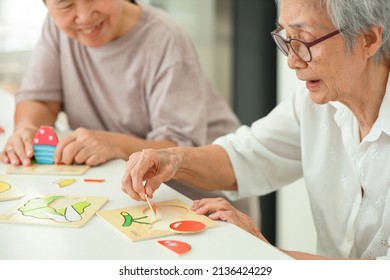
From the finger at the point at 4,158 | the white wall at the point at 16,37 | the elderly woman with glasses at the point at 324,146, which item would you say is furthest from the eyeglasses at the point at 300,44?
the white wall at the point at 16,37

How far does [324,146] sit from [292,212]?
3.48ft

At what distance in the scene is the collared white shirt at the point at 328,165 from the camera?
1052 mm

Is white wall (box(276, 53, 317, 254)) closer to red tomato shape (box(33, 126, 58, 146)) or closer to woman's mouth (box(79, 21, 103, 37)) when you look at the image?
woman's mouth (box(79, 21, 103, 37))

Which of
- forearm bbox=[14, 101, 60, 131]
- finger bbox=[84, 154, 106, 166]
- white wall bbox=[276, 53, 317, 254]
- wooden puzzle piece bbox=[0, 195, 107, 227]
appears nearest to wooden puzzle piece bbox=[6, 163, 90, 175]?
finger bbox=[84, 154, 106, 166]

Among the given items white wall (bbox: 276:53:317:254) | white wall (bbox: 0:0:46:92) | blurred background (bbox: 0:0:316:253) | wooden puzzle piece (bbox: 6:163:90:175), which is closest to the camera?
wooden puzzle piece (bbox: 6:163:90:175)

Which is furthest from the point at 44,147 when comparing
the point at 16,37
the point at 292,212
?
the point at 16,37

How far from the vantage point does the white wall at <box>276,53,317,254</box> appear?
80.0 inches

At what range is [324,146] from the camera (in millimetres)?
1169

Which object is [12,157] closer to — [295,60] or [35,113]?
[35,113]

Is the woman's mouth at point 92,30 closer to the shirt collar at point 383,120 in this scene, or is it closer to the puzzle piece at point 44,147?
the puzzle piece at point 44,147

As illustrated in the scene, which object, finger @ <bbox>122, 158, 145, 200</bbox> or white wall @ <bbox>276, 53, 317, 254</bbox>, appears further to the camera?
white wall @ <bbox>276, 53, 317, 254</bbox>

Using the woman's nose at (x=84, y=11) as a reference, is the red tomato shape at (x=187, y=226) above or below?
below
